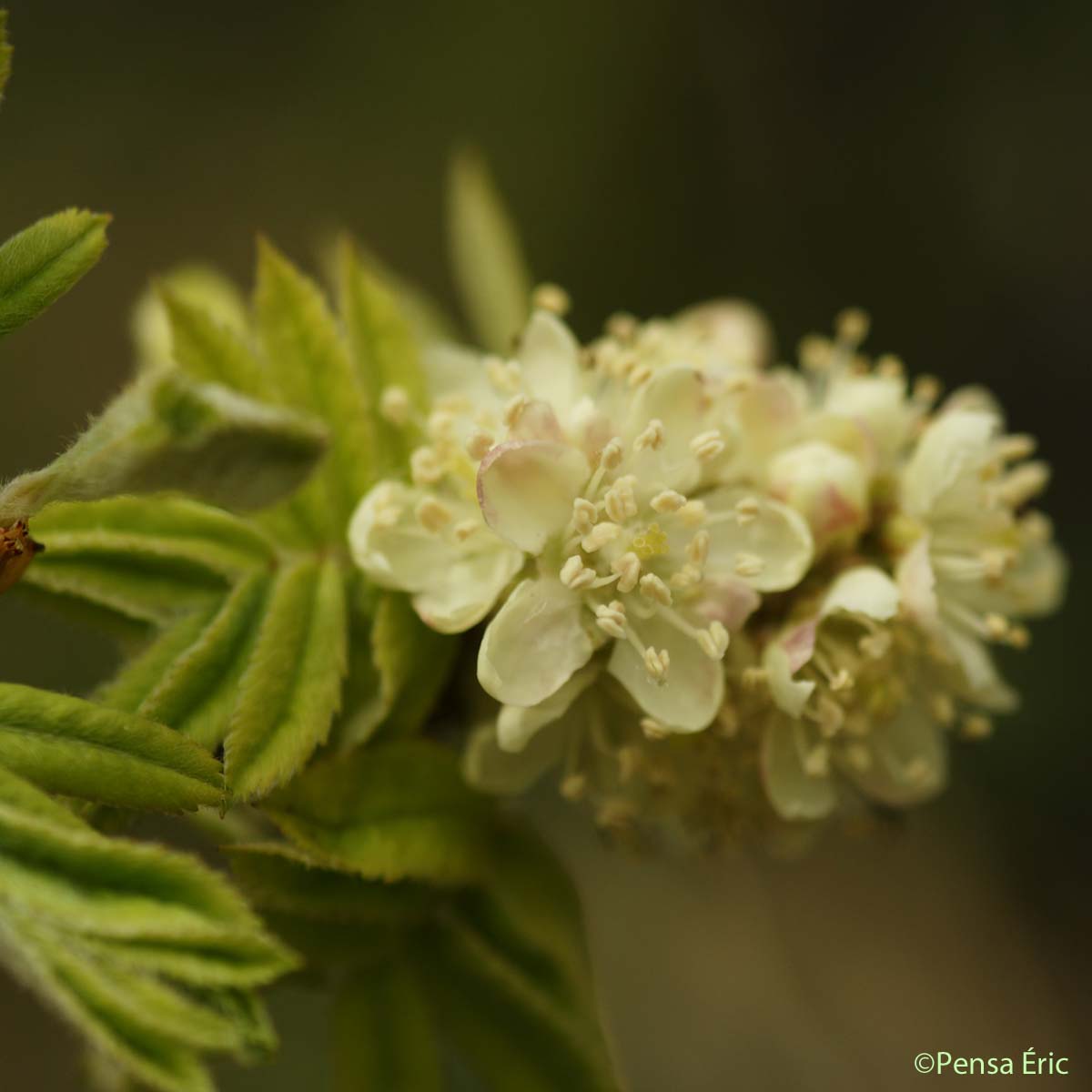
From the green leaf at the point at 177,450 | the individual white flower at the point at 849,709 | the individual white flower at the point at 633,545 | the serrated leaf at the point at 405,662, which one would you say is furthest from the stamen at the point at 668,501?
the green leaf at the point at 177,450

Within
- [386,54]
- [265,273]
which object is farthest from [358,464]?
[386,54]

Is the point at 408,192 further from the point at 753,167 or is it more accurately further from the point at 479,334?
the point at 479,334

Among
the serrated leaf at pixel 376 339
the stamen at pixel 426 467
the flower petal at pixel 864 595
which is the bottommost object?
the flower petal at pixel 864 595

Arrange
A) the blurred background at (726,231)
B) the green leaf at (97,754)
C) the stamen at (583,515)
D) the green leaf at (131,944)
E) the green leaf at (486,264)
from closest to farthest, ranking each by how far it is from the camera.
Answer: the green leaf at (131,944) → the green leaf at (97,754) → the stamen at (583,515) → the green leaf at (486,264) → the blurred background at (726,231)

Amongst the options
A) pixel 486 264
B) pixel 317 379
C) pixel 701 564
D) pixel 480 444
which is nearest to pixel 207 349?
pixel 317 379

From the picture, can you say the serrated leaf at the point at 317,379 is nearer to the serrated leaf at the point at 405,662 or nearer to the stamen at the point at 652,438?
the serrated leaf at the point at 405,662

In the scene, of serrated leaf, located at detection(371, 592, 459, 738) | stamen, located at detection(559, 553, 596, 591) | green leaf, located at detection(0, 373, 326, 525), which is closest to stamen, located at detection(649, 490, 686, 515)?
stamen, located at detection(559, 553, 596, 591)
